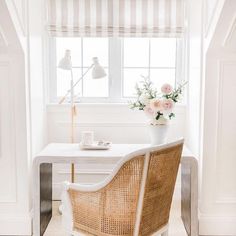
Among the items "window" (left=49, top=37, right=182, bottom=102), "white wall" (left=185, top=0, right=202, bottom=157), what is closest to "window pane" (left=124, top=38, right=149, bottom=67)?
"window" (left=49, top=37, right=182, bottom=102)

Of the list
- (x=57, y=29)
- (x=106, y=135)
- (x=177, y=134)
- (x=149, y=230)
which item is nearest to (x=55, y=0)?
(x=57, y=29)

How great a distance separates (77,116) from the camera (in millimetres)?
3465

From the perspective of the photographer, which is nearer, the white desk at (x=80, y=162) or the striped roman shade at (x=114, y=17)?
the white desk at (x=80, y=162)

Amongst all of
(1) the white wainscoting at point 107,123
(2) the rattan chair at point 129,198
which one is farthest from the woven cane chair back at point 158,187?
(1) the white wainscoting at point 107,123

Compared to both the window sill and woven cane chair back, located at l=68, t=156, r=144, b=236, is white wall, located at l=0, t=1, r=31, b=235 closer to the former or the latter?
the window sill

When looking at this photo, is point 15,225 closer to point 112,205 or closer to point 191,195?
point 112,205

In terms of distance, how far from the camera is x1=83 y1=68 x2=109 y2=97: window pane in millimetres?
3576

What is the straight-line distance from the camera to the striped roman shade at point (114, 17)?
3324mm

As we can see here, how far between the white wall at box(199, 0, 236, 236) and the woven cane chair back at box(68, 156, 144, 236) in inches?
40.1

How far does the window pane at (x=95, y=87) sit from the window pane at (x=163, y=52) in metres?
0.50

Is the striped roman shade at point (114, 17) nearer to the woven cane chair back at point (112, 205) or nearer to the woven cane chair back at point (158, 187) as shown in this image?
the woven cane chair back at point (158, 187)

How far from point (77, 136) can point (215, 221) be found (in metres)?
1.43

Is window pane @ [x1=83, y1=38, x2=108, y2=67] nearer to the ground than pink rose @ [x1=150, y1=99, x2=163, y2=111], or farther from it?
farther from it

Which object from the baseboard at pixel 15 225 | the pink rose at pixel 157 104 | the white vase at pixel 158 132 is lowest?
the baseboard at pixel 15 225
